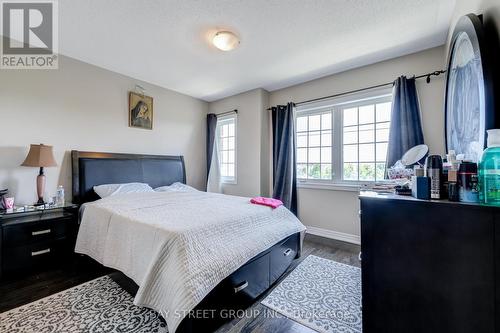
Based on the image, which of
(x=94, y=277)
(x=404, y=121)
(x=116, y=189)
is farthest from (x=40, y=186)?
Result: (x=404, y=121)

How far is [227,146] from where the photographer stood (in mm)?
4496

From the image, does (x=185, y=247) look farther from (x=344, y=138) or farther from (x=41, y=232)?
(x=344, y=138)

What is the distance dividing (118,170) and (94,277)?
152 centimetres

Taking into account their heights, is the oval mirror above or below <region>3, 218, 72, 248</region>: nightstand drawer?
above

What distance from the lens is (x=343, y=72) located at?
3.16m

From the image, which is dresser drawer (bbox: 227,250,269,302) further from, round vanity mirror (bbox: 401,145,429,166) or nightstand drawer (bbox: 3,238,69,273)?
nightstand drawer (bbox: 3,238,69,273)

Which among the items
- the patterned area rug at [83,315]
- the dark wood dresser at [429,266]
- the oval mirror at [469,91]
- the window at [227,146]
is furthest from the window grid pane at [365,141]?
the patterned area rug at [83,315]

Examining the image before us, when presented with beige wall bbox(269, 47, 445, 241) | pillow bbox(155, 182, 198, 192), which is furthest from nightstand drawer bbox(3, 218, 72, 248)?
beige wall bbox(269, 47, 445, 241)

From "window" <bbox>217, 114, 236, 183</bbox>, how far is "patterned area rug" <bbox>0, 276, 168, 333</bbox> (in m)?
2.78

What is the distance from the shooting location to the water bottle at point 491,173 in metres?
0.75

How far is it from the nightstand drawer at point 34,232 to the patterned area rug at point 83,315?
0.74 meters

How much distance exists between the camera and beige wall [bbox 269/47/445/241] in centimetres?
250

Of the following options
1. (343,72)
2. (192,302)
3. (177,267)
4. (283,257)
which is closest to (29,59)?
(177,267)

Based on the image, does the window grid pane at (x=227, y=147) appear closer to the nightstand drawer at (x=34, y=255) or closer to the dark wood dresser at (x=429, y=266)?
the nightstand drawer at (x=34, y=255)
